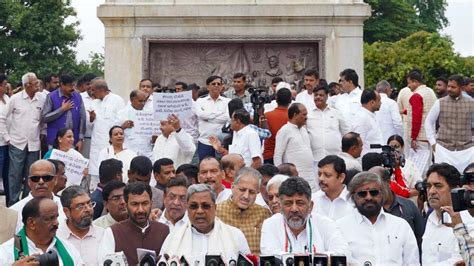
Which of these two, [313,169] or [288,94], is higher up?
[288,94]

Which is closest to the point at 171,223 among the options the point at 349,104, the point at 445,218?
the point at 445,218

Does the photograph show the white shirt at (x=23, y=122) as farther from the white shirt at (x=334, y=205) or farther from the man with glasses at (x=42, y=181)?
the white shirt at (x=334, y=205)

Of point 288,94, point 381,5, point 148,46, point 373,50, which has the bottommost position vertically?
point 288,94

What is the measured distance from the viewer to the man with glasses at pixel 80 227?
38.5 feet

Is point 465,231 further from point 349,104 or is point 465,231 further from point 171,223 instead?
point 349,104

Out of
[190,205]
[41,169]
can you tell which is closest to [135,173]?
[41,169]

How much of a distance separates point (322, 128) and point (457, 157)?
2119 millimetres

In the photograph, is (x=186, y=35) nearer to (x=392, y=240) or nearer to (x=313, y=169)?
(x=313, y=169)

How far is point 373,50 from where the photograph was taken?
58906 mm

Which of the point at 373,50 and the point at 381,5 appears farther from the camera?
the point at 381,5

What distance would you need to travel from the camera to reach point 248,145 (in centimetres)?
1712

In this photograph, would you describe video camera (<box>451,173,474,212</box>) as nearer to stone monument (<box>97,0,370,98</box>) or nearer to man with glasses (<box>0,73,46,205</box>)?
man with glasses (<box>0,73,46,205</box>)

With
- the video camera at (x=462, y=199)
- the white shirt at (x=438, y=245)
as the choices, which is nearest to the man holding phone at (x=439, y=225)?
the white shirt at (x=438, y=245)

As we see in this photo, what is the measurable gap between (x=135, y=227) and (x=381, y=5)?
5927 centimetres
